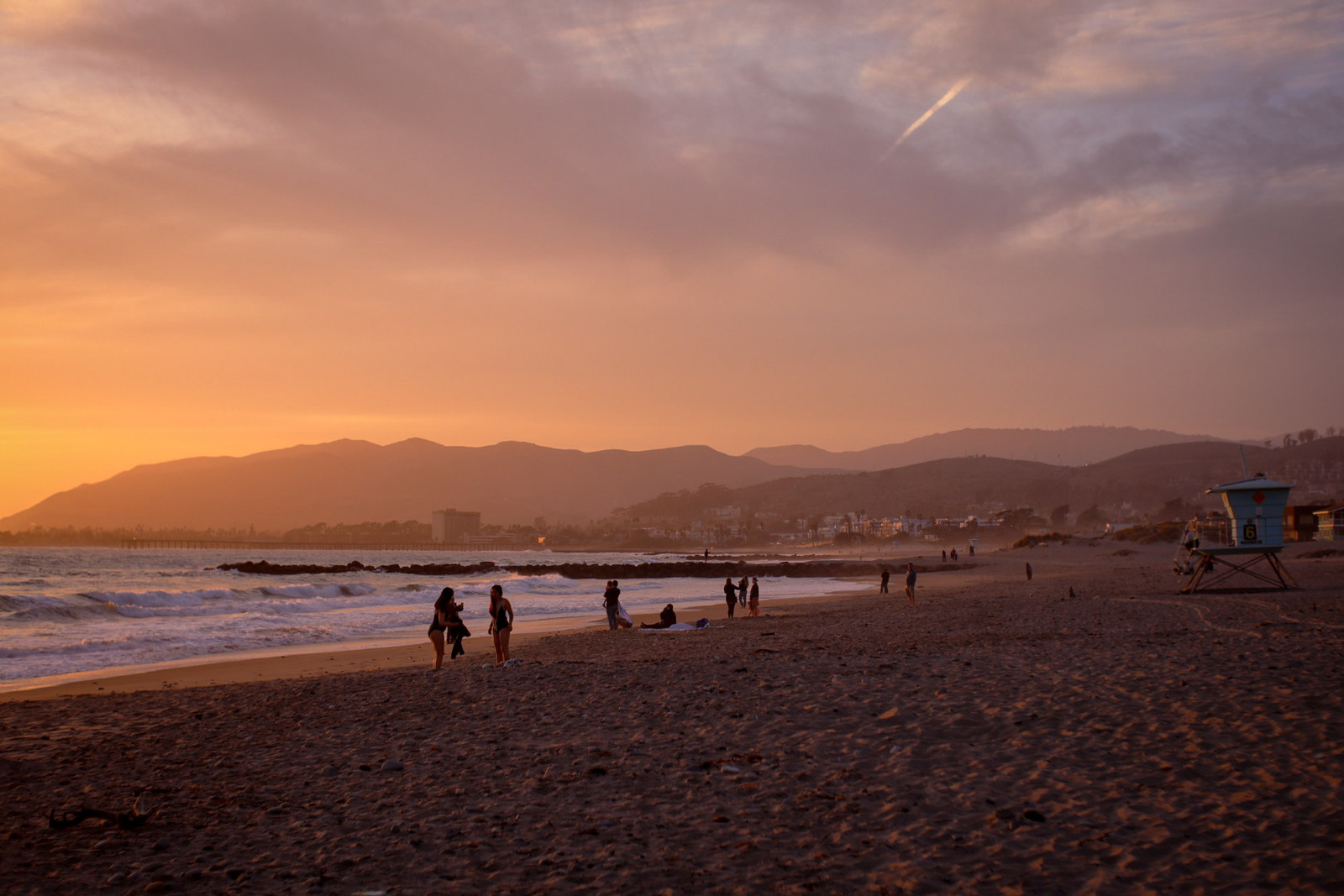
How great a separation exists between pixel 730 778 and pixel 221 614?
104 ft

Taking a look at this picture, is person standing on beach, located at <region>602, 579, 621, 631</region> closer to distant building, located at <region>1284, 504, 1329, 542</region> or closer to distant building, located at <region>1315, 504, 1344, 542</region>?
distant building, located at <region>1315, 504, 1344, 542</region>

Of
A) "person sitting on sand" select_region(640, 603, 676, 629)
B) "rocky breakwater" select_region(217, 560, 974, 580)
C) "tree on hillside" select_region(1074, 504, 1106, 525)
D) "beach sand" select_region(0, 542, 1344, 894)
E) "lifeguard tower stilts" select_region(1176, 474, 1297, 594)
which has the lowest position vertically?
"rocky breakwater" select_region(217, 560, 974, 580)

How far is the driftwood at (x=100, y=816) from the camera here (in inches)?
249

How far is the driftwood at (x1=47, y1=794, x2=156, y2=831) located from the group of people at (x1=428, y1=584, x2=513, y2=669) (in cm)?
818

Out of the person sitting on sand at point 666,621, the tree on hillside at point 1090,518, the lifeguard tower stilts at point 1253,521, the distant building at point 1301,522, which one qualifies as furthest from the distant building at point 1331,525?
the tree on hillside at point 1090,518

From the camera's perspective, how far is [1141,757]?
267 inches

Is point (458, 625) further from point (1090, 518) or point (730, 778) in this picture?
point (1090, 518)

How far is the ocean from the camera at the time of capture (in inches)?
777

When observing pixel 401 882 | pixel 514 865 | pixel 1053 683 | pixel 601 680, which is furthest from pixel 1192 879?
pixel 601 680

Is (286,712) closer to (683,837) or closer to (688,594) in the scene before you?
(683,837)

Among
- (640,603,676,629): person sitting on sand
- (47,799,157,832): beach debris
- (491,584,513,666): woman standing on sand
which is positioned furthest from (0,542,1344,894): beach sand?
(640,603,676,629): person sitting on sand

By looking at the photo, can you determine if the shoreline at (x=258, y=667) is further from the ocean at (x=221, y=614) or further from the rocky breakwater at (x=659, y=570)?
the rocky breakwater at (x=659, y=570)

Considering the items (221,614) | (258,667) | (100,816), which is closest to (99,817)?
(100,816)

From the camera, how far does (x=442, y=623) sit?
15875 millimetres
